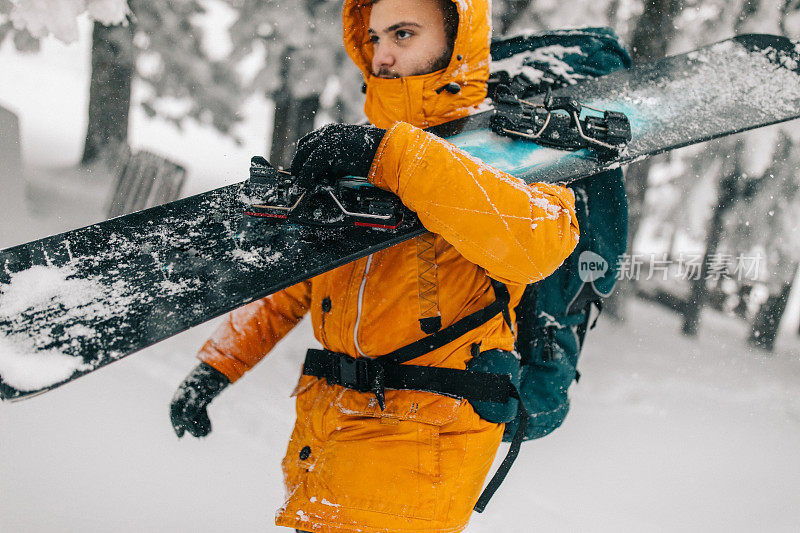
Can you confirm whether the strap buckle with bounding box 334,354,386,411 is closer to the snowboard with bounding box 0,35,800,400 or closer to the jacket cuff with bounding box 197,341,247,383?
the snowboard with bounding box 0,35,800,400

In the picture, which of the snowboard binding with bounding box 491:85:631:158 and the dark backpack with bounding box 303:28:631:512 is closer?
the dark backpack with bounding box 303:28:631:512

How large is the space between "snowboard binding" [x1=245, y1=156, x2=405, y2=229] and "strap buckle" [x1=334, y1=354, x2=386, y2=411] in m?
0.46

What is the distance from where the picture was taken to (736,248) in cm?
1048

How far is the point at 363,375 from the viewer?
1.89m

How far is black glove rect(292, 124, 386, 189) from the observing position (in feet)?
5.49

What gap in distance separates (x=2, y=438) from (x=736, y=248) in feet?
37.0

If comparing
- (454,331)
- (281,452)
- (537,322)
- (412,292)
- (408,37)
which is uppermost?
(408,37)

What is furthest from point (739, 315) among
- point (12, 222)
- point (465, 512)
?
point (12, 222)

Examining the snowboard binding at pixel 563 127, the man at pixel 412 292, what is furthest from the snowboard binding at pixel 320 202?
the snowboard binding at pixel 563 127

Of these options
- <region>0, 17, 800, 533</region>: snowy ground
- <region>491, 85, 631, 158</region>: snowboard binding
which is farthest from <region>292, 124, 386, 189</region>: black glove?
<region>0, 17, 800, 533</region>: snowy ground

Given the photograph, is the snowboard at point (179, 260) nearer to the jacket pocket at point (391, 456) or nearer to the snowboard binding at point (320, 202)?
A: the snowboard binding at point (320, 202)

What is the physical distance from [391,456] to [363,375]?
275 mm

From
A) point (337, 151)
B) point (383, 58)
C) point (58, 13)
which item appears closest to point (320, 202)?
point (337, 151)

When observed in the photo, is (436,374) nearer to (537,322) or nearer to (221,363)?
(537,322)
